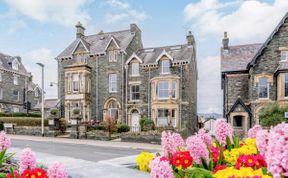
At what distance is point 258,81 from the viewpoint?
1061 inches

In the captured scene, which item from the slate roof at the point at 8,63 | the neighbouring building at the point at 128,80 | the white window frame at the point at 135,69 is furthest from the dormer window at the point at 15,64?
the white window frame at the point at 135,69

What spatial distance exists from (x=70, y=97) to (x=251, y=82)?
22084mm

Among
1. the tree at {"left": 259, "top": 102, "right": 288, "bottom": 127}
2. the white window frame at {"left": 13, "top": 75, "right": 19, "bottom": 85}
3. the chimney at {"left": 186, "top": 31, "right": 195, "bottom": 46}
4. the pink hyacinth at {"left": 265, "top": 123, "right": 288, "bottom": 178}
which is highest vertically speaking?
the chimney at {"left": 186, "top": 31, "right": 195, "bottom": 46}

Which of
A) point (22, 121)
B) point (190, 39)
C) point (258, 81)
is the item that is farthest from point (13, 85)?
point (258, 81)

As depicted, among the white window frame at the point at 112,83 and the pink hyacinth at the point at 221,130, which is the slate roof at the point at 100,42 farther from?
the pink hyacinth at the point at 221,130

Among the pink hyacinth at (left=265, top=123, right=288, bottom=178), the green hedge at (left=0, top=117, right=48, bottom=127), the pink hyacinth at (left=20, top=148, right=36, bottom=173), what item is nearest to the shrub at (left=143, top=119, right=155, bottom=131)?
the green hedge at (left=0, top=117, right=48, bottom=127)

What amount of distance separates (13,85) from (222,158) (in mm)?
52775

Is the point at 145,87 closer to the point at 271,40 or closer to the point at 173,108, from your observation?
A: the point at 173,108

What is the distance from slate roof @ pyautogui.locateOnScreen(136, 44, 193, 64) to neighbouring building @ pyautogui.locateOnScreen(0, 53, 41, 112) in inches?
→ 1052

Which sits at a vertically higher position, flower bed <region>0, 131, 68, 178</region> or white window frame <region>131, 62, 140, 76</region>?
white window frame <region>131, 62, 140, 76</region>

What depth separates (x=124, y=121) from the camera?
34062mm

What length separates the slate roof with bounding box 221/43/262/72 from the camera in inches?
1163

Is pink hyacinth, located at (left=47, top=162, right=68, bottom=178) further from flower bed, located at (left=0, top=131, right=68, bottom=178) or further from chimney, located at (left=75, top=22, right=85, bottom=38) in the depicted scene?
chimney, located at (left=75, top=22, right=85, bottom=38)

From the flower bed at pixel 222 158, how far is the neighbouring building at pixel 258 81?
73.9ft
